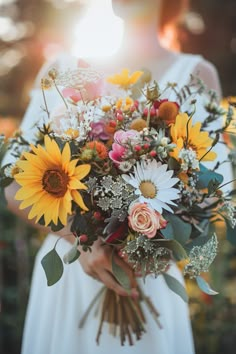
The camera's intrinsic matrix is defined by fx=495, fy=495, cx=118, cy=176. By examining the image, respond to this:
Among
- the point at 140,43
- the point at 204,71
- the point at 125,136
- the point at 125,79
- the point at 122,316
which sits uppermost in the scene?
the point at 140,43

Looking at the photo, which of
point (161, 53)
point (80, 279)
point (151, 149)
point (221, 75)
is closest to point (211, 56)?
point (221, 75)

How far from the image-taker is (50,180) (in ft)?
3.15

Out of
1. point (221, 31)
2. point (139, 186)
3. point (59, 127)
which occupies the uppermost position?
point (221, 31)

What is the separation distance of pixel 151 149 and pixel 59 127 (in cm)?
22

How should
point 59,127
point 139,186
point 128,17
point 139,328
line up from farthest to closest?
point 128,17, point 139,328, point 59,127, point 139,186

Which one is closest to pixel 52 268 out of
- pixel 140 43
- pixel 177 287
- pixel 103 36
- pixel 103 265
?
pixel 103 265

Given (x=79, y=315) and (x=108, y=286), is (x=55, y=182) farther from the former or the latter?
(x=79, y=315)

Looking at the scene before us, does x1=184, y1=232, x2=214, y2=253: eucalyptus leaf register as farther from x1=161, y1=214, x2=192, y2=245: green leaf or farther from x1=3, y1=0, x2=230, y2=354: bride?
x1=3, y1=0, x2=230, y2=354: bride

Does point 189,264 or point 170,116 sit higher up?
point 170,116

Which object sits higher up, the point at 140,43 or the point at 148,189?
the point at 140,43

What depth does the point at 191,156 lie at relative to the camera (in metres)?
0.96

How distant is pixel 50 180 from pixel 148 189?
19cm

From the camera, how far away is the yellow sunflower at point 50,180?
0.93 meters

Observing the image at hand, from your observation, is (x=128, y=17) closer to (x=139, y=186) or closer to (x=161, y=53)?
(x=161, y=53)
